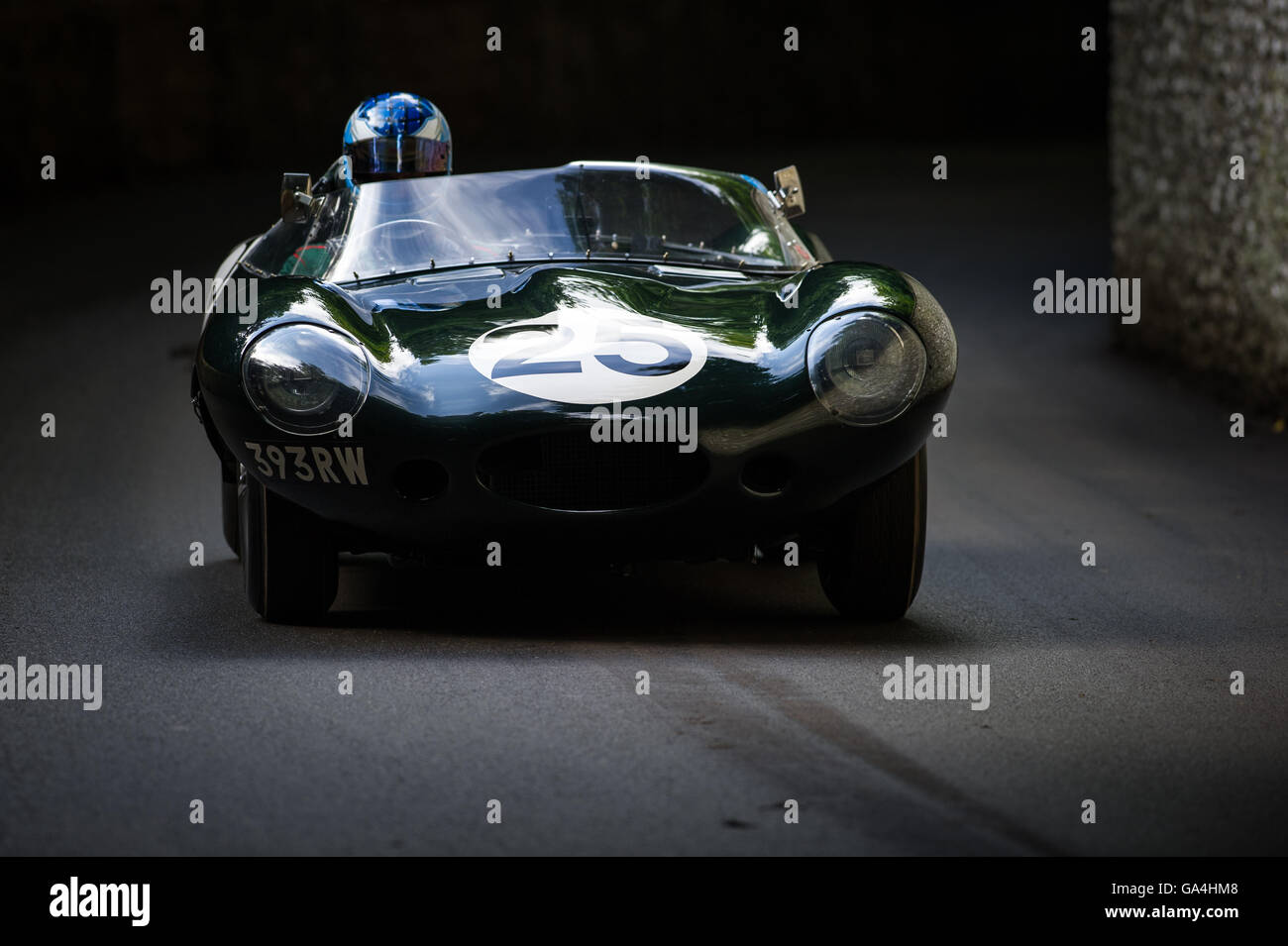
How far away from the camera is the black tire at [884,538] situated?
5.19 meters

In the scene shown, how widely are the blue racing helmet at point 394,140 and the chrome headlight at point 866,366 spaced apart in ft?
9.11

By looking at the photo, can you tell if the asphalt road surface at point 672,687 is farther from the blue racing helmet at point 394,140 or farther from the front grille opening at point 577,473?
the blue racing helmet at point 394,140

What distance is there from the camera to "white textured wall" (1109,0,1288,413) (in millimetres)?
10133

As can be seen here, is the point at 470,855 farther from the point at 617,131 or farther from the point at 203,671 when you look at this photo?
the point at 617,131

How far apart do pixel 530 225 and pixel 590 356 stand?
130cm

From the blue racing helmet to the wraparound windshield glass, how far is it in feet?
2.90

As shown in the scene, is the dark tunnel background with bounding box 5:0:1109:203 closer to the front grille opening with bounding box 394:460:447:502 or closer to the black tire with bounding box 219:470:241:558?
the black tire with bounding box 219:470:241:558

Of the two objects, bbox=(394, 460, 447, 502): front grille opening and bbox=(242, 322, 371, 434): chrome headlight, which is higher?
bbox=(242, 322, 371, 434): chrome headlight

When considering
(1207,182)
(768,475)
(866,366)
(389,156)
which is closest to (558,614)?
(768,475)

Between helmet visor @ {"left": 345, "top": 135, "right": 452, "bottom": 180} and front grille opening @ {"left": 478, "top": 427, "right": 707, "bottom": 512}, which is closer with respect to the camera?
front grille opening @ {"left": 478, "top": 427, "right": 707, "bottom": 512}


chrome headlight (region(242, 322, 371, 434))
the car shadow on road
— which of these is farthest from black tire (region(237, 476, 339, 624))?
chrome headlight (region(242, 322, 371, 434))

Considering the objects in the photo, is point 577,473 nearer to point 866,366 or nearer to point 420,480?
point 420,480
